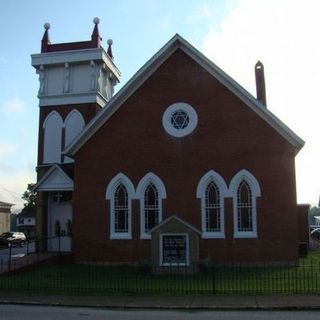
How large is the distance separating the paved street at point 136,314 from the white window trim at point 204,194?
449 inches

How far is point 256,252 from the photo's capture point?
1006 inches

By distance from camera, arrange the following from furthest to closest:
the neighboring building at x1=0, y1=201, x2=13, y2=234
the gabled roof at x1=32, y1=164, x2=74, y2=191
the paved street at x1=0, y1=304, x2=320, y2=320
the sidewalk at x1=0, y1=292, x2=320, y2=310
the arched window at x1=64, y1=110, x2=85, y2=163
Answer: the neighboring building at x1=0, y1=201, x2=13, y2=234 → the arched window at x1=64, y1=110, x2=85, y2=163 → the gabled roof at x1=32, y1=164, x2=74, y2=191 → the sidewalk at x1=0, y1=292, x2=320, y2=310 → the paved street at x1=0, y1=304, x2=320, y2=320

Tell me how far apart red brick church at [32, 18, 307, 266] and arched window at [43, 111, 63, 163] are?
354 cm

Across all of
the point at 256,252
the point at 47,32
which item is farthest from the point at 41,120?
the point at 256,252

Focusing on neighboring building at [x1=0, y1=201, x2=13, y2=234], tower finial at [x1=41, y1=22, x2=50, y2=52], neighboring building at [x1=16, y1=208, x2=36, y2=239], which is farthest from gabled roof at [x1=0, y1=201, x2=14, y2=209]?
tower finial at [x1=41, y1=22, x2=50, y2=52]

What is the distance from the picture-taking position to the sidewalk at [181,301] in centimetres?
1494

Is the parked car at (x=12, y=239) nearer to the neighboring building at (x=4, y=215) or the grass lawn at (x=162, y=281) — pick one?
the neighboring building at (x=4, y=215)

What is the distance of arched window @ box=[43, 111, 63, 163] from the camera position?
32.2 meters

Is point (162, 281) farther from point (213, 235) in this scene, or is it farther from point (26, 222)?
point (26, 222)

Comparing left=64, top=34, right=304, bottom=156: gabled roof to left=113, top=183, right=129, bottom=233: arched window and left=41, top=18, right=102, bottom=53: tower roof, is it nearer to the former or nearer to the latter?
left=113, top=183, right=129, bottom=233: arched window

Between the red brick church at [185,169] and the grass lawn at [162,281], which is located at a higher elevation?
the red brick church at [185,169]

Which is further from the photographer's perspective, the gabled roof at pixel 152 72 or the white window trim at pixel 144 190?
the white window trim at pixel 144 190

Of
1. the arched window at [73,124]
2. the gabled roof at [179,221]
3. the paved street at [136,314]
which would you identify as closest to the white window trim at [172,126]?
the gabled roof at [179,221]

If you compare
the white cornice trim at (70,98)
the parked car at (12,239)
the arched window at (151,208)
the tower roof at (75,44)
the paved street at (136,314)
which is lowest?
the paved street at (136,314)
